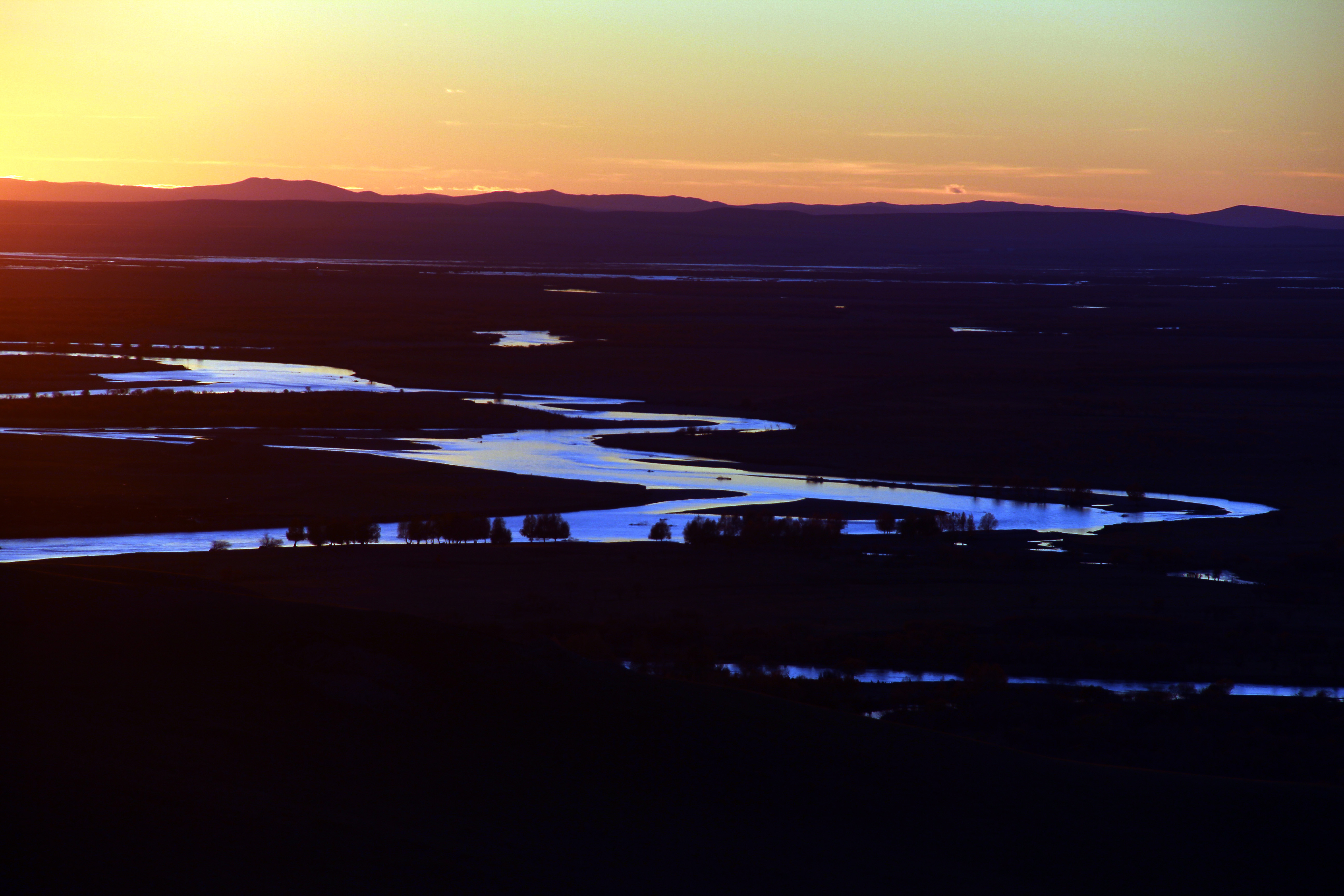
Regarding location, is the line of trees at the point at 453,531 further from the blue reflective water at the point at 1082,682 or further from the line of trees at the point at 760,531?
the blue reflective water at the point at 1082,682

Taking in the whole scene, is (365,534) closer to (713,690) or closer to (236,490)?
(236,490)

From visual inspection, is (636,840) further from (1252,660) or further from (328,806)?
(1252,660)

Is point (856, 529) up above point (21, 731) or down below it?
below

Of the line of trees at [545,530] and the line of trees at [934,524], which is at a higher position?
the line of trees at [934,524]

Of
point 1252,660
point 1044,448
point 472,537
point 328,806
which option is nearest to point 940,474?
point 1044,448

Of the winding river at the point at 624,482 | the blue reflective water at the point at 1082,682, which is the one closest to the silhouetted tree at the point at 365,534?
the winding river at the point at 624,482

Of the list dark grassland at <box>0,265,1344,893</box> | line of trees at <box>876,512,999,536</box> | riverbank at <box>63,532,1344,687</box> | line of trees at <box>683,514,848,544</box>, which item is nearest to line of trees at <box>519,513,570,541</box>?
riverbank at <box>63,532,1344,687</box>

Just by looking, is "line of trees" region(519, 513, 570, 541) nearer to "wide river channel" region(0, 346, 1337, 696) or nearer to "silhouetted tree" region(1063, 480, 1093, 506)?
"wide river channel" region(0, 346, 1337, 696)

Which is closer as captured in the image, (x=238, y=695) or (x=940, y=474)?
(x=238, y=695)
